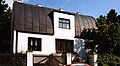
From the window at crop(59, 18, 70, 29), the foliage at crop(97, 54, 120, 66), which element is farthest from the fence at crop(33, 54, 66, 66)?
the window at crop(59, 18, 70, 29)

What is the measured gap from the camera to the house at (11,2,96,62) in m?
28.0

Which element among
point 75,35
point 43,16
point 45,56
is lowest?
point 45,56

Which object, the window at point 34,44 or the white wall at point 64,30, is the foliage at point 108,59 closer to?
the white wall at point 64,30

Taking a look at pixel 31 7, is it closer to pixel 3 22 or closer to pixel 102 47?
pixel 3 22

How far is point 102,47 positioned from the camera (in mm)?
30734

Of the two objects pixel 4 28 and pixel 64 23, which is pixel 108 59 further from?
pixel 4 28

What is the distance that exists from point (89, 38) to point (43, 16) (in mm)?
6797

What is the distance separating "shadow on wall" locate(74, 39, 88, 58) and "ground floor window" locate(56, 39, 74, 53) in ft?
2.02

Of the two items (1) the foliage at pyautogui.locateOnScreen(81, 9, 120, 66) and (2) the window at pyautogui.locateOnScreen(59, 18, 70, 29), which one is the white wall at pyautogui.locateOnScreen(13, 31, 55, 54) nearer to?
(2) the window at pyautogui.locateOnScreen(59, 18, 70, 29)

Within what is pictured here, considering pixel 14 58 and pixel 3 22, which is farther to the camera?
pixel 3 22

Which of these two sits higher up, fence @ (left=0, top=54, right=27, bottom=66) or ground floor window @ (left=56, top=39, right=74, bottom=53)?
ground floor window @ (left=56, top=39, right=74, bottom=53)

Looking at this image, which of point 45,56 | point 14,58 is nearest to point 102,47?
point 45,56

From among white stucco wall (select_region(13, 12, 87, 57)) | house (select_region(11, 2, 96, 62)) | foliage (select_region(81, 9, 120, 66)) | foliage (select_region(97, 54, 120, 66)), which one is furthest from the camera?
foliage (select_region(81, 9, 120, 66))

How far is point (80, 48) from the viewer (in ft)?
107
